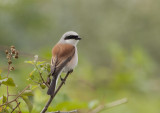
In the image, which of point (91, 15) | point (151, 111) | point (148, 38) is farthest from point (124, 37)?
point (151, 111)

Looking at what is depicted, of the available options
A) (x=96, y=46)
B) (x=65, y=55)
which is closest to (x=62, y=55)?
(x=65, y=55)

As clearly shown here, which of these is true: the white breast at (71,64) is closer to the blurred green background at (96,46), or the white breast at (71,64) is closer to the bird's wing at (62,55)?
the bird's wing at (62,55)

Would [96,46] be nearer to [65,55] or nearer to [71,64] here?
[65,55]

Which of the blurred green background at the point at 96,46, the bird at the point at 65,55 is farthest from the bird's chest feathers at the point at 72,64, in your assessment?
the blurred green background at the point at 96,46

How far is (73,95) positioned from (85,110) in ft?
4.34

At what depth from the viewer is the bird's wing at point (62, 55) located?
10.1 feet

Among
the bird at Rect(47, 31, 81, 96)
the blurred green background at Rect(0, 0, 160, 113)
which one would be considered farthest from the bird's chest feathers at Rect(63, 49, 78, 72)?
the blurred green background at Rect(0, 0, 160, 113)

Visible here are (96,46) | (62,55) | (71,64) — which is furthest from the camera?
(96,46)

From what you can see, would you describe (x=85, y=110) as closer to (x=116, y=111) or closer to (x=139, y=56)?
(x=116, y=111)

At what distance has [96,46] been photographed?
10.8 meters

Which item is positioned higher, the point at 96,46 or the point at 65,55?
the point at 65,55

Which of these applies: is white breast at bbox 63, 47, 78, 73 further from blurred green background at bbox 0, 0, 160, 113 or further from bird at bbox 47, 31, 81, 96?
blurred green background at bbox 0, 0, 160, 113

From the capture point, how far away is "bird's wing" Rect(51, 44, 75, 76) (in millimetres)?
3082

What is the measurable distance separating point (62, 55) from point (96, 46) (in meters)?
7.31
